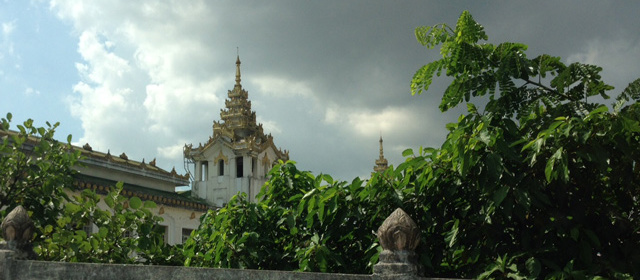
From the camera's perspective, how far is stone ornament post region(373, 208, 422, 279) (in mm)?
5293

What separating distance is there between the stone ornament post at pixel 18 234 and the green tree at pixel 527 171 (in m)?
4.86

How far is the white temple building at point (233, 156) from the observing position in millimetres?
37750

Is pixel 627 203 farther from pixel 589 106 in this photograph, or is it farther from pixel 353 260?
pixel 353 260

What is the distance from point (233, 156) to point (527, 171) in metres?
33.1

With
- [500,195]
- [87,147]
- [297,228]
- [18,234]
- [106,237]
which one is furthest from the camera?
[87,147]

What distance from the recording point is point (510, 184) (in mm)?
6039

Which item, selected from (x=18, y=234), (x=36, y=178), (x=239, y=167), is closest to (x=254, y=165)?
(x=239, y=167)

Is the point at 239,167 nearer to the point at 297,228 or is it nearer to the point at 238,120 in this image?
the point at 238,120

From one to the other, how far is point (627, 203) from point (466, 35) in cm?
234

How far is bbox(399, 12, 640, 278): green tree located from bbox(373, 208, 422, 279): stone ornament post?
0.87m

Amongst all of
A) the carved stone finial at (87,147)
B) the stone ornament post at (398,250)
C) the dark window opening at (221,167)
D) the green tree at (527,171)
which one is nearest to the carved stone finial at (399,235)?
the stone ornament post at (398,250)

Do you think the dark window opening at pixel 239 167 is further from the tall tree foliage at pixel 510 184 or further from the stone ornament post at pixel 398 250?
the stone ornament post at pixel 398 250

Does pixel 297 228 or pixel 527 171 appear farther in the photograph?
pixel 297 228

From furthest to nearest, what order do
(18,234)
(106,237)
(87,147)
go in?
1. (87,147)
2. (106,237)
3. (18,234)
